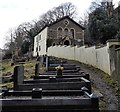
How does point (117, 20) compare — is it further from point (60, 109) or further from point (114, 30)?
point (60, 109)

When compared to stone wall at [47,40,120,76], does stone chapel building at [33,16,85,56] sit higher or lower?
higher

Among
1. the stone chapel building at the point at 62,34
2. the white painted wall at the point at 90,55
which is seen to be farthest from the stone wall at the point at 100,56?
the stone chapel building at the point at 62,34

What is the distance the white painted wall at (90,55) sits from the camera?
34.7 feet

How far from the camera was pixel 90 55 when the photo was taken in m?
14.6

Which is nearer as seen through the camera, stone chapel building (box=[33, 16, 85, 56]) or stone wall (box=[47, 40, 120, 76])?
stone wall (box=[47, 40, 120, 76])

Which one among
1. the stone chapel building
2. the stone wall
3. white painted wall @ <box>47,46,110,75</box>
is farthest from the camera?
the stone chapel building

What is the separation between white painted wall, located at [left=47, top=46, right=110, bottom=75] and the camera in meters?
10.6

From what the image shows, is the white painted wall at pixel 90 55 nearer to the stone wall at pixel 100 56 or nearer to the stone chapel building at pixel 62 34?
the stone wall at pixel 100 56

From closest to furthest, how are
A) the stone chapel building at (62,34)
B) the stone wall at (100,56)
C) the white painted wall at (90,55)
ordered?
the stone wall at (100,56), the white painted wall at (90,55), the stone chapel building at (62,34)

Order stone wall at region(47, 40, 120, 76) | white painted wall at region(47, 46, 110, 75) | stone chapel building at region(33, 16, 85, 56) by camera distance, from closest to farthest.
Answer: stone wall at region(47, 40, 120, 76) → white painted wall at region(47, 46, 110, 75) → stone chapel building at region(33, 16, 85, 56)

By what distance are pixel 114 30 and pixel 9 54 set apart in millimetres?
31412

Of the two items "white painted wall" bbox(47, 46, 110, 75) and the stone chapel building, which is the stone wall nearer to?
"white painted wall" bbox(47, 46, 110, 75)

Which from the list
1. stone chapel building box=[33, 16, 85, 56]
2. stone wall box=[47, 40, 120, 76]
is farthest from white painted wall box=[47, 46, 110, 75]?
stone chapel building box=[33, 16, 85, 56]

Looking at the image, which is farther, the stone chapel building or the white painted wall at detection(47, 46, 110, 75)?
the stone chapel building
